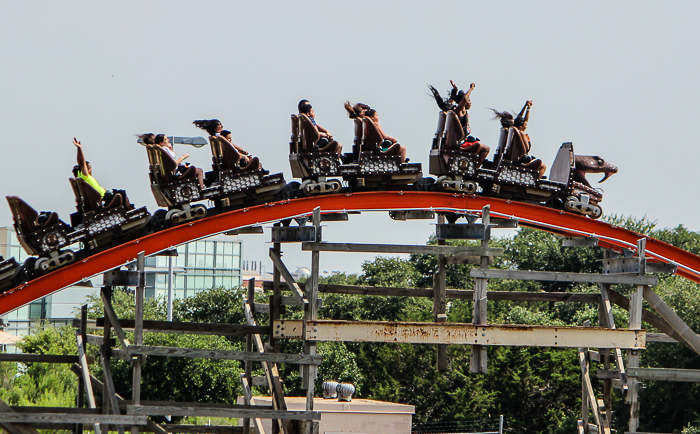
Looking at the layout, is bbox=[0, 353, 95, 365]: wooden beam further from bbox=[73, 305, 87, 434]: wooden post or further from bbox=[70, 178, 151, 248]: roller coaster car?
bbox=[70, 178, 151, 248]: roller coaster car

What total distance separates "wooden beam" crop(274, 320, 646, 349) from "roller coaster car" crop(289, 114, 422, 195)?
2583 millimetres

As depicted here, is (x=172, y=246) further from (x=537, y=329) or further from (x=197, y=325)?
(x=537, y=329)

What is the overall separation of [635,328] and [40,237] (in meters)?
10.00

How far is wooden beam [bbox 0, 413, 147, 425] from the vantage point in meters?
13.8

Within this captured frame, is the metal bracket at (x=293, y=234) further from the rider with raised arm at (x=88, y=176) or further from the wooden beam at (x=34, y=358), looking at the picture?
the wooden beam at (x=34, y=358)

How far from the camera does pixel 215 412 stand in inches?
567

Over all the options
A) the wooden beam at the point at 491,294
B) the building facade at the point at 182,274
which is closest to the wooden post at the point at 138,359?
the wooden beam at the point at 491,294

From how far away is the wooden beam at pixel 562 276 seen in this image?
583 inches

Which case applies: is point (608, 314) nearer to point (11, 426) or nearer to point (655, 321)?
point (655, 321)

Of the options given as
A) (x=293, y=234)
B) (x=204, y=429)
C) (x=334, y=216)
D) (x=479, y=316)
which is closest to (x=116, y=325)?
(x=293, y=234)

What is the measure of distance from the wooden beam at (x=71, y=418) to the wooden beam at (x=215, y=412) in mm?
151

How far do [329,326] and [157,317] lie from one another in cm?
3183

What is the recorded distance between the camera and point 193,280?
7888 centimetres

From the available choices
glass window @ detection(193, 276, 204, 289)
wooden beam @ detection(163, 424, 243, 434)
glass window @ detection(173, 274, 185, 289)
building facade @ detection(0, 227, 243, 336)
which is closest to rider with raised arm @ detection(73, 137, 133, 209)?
wooden beam @ detection(163, 424, 243, 434)
